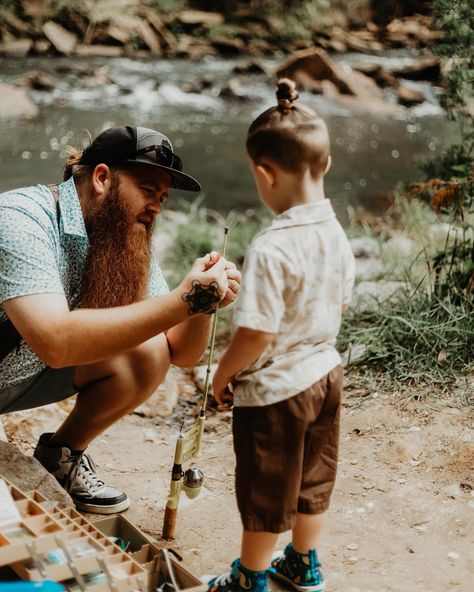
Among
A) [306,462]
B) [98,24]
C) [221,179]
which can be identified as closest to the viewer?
[306,462]

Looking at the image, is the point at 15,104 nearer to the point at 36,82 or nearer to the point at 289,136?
the point at 36,82

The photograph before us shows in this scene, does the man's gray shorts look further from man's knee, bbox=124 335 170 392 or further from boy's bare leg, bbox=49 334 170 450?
man's knee, bbox=124 335 170 392

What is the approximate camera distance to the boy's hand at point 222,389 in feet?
7.14

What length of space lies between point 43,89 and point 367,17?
33.0ft

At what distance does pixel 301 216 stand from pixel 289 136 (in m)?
0.21

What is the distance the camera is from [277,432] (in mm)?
2156

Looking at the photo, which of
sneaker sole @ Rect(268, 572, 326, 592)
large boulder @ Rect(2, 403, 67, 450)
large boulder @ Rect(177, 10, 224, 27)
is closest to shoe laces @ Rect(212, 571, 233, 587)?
sneaker sole @ Rect(268, 572, 326, 592)

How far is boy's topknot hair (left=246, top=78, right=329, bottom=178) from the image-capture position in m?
2.05

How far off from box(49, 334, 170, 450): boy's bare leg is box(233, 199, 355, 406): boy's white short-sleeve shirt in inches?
33.8

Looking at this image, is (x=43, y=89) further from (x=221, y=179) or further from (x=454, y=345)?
(x=454, y=345)

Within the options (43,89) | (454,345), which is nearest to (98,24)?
(43,89)

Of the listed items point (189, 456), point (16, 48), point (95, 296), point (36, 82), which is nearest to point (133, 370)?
point (95, 296)

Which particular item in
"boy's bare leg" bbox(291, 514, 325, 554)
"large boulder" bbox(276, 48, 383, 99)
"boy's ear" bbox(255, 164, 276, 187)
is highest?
"boy's ear" bbox(255, 164, 276, 187)

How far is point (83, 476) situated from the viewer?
2998mm
